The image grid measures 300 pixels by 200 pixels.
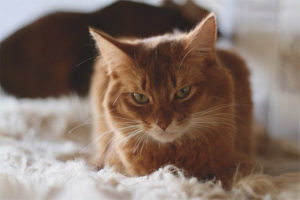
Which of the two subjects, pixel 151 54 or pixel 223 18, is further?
pixel 223 18

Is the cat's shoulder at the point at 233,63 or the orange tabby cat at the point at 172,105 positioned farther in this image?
the cat's shoulder at the point at 233,63

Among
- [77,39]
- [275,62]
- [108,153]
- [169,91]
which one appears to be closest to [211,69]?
[169,91]

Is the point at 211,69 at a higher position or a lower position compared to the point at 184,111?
higher

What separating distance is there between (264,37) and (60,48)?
1319 millimetres

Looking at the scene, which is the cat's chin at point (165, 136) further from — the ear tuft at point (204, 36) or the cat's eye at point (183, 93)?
the ear tuft at point (204, 36)

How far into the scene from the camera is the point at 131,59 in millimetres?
1075

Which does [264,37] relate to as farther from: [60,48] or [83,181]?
[83,181]

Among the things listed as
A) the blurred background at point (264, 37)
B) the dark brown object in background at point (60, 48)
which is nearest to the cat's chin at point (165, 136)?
the blurred background at point (264, 37)

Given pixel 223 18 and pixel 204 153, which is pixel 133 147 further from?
pixel 223 18

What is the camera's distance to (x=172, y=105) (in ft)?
3.36

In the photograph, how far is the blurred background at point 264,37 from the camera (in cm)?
181

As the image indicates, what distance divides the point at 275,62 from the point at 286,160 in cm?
69

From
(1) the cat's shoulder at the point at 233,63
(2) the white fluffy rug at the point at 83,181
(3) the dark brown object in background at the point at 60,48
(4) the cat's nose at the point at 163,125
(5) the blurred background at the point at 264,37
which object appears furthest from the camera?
→ (3) the dark brown object in background at the point at 60,48

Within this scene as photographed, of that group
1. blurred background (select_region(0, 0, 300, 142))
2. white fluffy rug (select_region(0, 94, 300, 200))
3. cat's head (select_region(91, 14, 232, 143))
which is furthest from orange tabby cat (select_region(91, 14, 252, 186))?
blurred background (select_region(0, 0, 300, 142))
